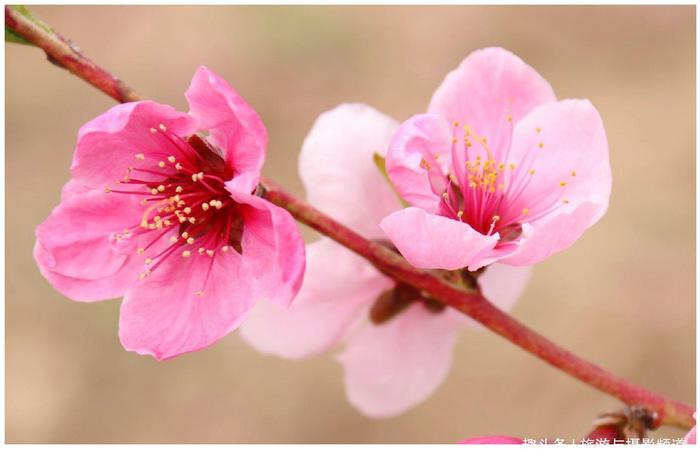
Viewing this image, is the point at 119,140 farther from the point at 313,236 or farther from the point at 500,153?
the point at 313,236

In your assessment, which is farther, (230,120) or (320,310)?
(320,310)

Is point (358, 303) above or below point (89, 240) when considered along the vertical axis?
below

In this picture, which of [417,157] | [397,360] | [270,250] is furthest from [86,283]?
[397,360]

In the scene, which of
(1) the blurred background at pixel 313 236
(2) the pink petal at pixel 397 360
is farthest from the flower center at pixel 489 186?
(1) the blurred background at pixel 313 236

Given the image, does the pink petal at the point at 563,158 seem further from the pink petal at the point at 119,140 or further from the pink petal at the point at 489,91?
the pink petal at the point at 119,140

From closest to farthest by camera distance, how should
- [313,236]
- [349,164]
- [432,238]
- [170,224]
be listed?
[432,238] < [170,224] < [349,164] < [313,236]

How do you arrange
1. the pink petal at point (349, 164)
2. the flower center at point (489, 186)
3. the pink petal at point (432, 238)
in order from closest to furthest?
the pink petal at point (432, 238) → the flower center at point (489, 186) → the pink petal at point (349, 164)
